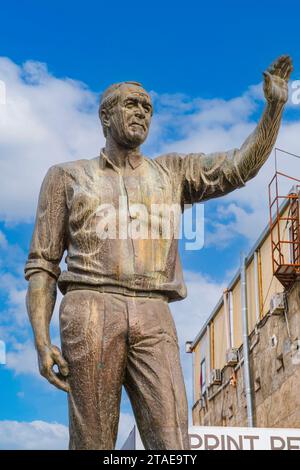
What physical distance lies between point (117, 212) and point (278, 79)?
1.28 metres

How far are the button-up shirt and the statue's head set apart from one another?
191 millimetres

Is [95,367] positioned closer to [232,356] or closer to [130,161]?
[130,161]

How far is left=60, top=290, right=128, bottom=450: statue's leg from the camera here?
5.63 m

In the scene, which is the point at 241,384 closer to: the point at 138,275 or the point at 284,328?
the point at 284,328

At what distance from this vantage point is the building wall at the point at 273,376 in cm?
2553

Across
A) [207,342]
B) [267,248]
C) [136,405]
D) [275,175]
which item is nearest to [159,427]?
[136,405]

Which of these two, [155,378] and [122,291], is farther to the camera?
[122,291]

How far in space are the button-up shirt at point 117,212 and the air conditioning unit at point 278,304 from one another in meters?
20.5

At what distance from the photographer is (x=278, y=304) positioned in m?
26.5

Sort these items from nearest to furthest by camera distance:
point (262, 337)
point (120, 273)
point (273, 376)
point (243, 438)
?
point (120, 273)
point (243, 438)
point (273, 376)
point (262, 337)

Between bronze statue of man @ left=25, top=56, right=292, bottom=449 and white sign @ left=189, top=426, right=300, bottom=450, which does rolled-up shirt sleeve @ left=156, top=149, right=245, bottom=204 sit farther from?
white sign @ left=189, top=426, right=300, bottom=450

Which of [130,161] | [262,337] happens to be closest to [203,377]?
[262,337]

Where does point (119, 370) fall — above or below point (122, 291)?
below
